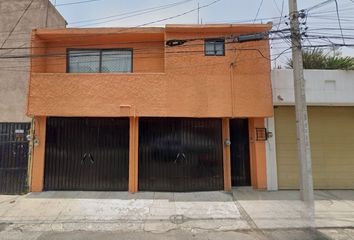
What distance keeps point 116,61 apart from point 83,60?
1.27 m

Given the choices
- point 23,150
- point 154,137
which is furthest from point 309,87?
point 23,150

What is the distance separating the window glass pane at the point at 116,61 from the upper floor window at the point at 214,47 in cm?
296

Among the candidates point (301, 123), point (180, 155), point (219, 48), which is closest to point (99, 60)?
point (219, 48)

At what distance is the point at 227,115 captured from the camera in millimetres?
9727

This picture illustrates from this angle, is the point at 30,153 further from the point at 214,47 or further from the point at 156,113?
the point at 214,47

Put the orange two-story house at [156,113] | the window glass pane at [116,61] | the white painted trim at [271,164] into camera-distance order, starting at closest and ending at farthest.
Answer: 1. the orange two-story house at [156,113]
2. the white painted trim at [271,164]
3. the window glass pane at [116,61]

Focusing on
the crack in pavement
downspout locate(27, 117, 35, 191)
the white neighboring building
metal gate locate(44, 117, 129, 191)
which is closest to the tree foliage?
the white neighboring building

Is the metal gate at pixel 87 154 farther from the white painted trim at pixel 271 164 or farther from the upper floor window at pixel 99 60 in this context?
the white painted trim at pixel 271 164

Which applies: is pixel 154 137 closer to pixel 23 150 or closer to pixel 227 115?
pixel 227 115

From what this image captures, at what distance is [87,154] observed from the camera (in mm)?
10164

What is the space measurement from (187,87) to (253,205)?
14.3 feet

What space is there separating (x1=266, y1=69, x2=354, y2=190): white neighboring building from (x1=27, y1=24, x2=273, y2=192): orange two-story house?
699mm

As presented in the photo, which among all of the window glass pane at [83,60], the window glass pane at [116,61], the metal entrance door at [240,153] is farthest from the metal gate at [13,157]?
the metal entrance door at [240,153]

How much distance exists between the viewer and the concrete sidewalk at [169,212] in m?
7.09
